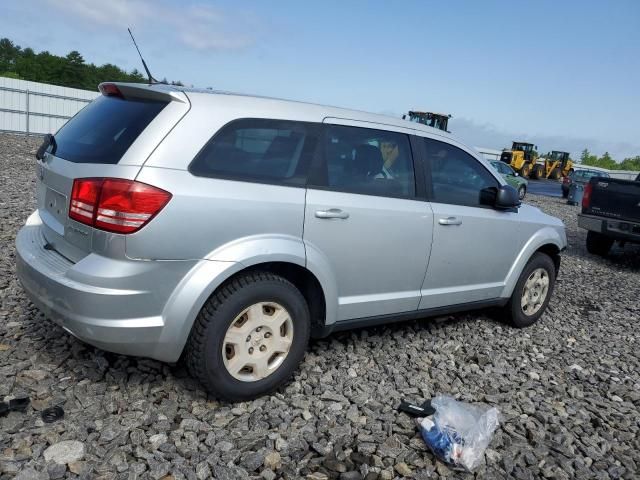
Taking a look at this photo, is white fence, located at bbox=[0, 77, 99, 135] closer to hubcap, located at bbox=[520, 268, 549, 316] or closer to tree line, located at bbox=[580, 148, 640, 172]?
hubcap, located at bbox=[520, 268, 549, 316]

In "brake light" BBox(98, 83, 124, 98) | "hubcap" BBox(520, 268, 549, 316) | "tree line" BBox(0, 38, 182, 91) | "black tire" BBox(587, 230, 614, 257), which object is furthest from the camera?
"tree line" BBox(0, 38, 182, 91)

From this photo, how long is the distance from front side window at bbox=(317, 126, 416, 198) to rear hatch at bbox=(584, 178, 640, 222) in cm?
651

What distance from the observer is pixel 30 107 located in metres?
19.6

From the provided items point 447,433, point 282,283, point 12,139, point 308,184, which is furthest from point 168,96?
point 12,139

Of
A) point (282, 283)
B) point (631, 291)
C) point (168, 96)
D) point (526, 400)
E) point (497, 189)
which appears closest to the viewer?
point (168, 96)

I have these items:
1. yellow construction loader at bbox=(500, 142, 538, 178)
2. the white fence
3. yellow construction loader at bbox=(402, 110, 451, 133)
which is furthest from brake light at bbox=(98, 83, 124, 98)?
yellow construction loader at bbox=(500, 142, 538, 178)

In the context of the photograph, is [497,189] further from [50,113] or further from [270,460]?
[50,113]

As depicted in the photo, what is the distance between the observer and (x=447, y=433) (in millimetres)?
2875

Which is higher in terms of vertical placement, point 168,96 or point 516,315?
point 168,96

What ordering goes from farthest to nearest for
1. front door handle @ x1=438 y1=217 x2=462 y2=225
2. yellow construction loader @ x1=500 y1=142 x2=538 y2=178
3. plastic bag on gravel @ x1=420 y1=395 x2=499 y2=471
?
yellow construction loader @ x1=500 y1=142 x2=538 y2=178 < front door handle @ x1=438 y1=217 x2=462 y2=225 < plastic bag on gravel @ x1=420 y1=395 x2=499 y2=471

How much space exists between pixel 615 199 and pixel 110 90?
27.4 ft

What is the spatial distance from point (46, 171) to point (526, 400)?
335cm

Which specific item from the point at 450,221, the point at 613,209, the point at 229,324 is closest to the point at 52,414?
the point at 229,324

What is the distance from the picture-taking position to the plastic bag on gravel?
109 inches
